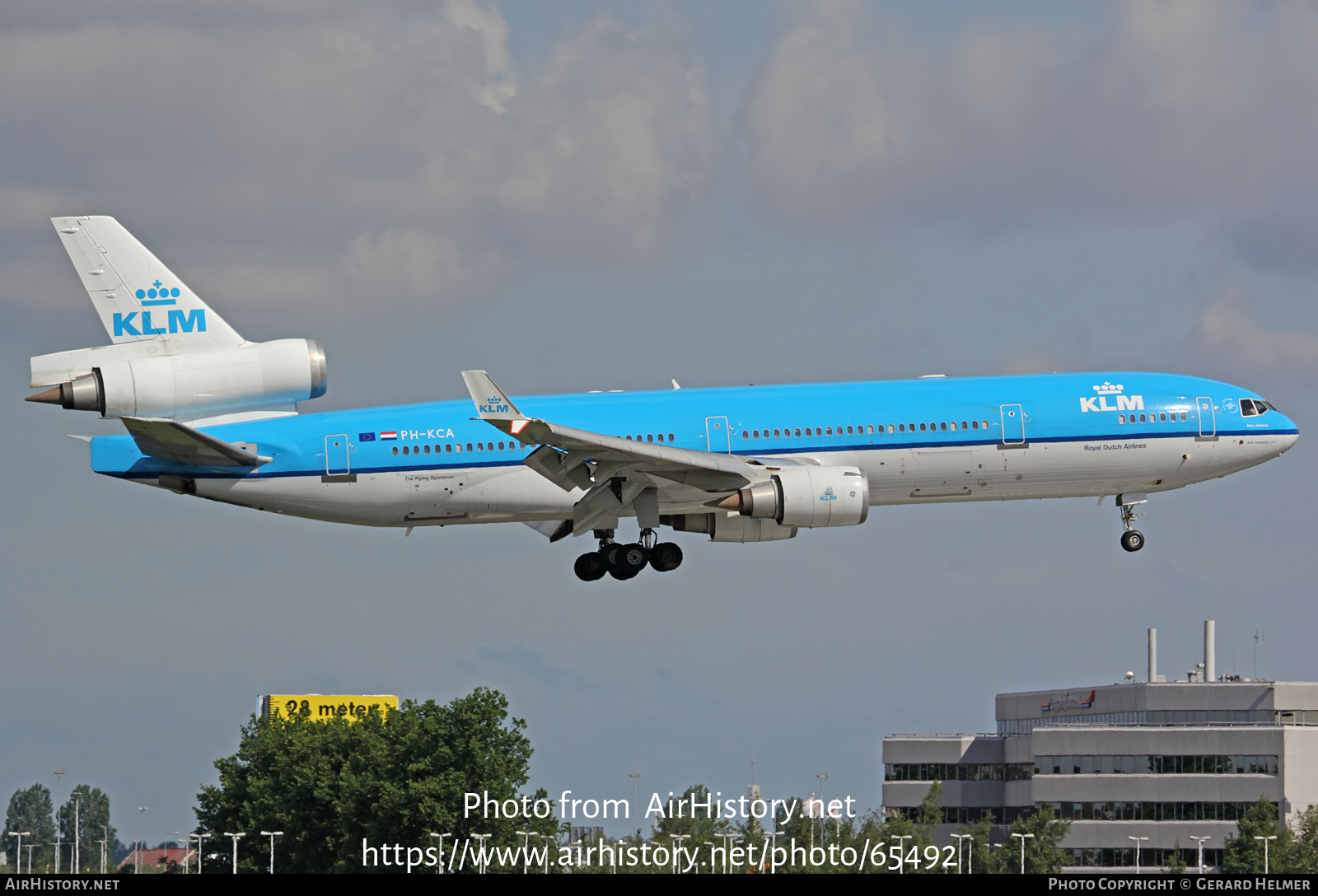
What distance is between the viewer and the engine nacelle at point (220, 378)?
58062mm

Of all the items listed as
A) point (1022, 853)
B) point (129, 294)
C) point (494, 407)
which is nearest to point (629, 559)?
point (494, 407)

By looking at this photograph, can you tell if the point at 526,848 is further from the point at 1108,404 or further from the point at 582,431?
the point at 1108,404

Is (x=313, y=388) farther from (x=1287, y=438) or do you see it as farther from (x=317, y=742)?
(x=317, y=742)

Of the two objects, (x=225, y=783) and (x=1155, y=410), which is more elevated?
(x=1155, y=410)

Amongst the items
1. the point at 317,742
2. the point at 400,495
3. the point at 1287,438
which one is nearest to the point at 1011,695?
the point at 317,742

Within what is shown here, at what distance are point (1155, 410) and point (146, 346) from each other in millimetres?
34212

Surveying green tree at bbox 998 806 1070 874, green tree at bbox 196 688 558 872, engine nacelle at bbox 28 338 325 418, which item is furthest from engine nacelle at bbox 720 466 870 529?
green tree at bbox 998 806 1070 874

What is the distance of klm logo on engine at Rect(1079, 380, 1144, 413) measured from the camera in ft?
204

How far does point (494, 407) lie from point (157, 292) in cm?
1418

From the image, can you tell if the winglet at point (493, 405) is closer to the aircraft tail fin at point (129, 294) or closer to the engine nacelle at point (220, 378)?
the engine nacelle at point (220, 378)

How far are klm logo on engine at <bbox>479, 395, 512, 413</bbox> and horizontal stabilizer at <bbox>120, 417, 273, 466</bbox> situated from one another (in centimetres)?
955

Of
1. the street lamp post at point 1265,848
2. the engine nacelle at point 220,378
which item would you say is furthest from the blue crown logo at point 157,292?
the street lamp post at point 1265,848

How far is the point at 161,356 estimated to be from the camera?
6012 cm

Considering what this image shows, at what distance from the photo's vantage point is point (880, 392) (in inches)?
2415
